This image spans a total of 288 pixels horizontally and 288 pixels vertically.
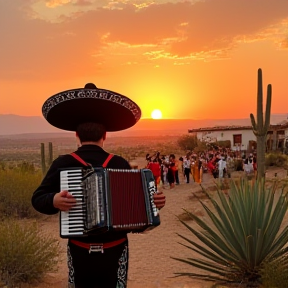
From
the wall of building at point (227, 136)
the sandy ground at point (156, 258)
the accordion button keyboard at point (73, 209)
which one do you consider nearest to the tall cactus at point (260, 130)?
the sandy ground at point (156, 258)

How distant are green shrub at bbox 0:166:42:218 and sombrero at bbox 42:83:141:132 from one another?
10.2 meters

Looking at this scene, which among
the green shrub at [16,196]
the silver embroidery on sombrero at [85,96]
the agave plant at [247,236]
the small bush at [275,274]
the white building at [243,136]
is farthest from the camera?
the white building at [243,136]

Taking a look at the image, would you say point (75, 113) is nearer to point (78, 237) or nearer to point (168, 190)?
point (78, 237)

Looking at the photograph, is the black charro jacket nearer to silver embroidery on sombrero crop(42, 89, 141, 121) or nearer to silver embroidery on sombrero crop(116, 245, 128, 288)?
silver embroidery on sombrero crop(116, 245, 128, 288)

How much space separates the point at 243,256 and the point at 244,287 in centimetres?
41

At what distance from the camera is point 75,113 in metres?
3.41

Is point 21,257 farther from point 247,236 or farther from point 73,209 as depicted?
point 73,209

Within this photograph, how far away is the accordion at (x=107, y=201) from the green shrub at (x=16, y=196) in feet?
34.8

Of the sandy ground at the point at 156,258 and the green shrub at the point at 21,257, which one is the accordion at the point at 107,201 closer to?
the sandy ground at the point at 156,258

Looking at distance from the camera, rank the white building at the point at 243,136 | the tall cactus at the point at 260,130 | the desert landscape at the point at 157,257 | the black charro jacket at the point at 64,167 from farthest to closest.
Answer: the white building at the point at 243,136 < the tall cactus at the point at 260,130 < the desert landscape at the point at 157,257 < the black charro jacket at the point at 64,167

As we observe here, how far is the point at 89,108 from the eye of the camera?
11.1 feet

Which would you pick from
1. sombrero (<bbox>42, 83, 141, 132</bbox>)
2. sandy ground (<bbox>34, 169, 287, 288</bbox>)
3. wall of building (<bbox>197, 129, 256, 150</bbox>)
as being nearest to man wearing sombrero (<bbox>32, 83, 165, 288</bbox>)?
sombrero (<bbox>42, 83, 141, 132</bbox>)

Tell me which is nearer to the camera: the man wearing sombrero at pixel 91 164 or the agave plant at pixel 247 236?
the man wearing sombrero at pixel 91 164

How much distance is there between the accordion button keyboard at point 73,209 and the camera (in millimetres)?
2859
